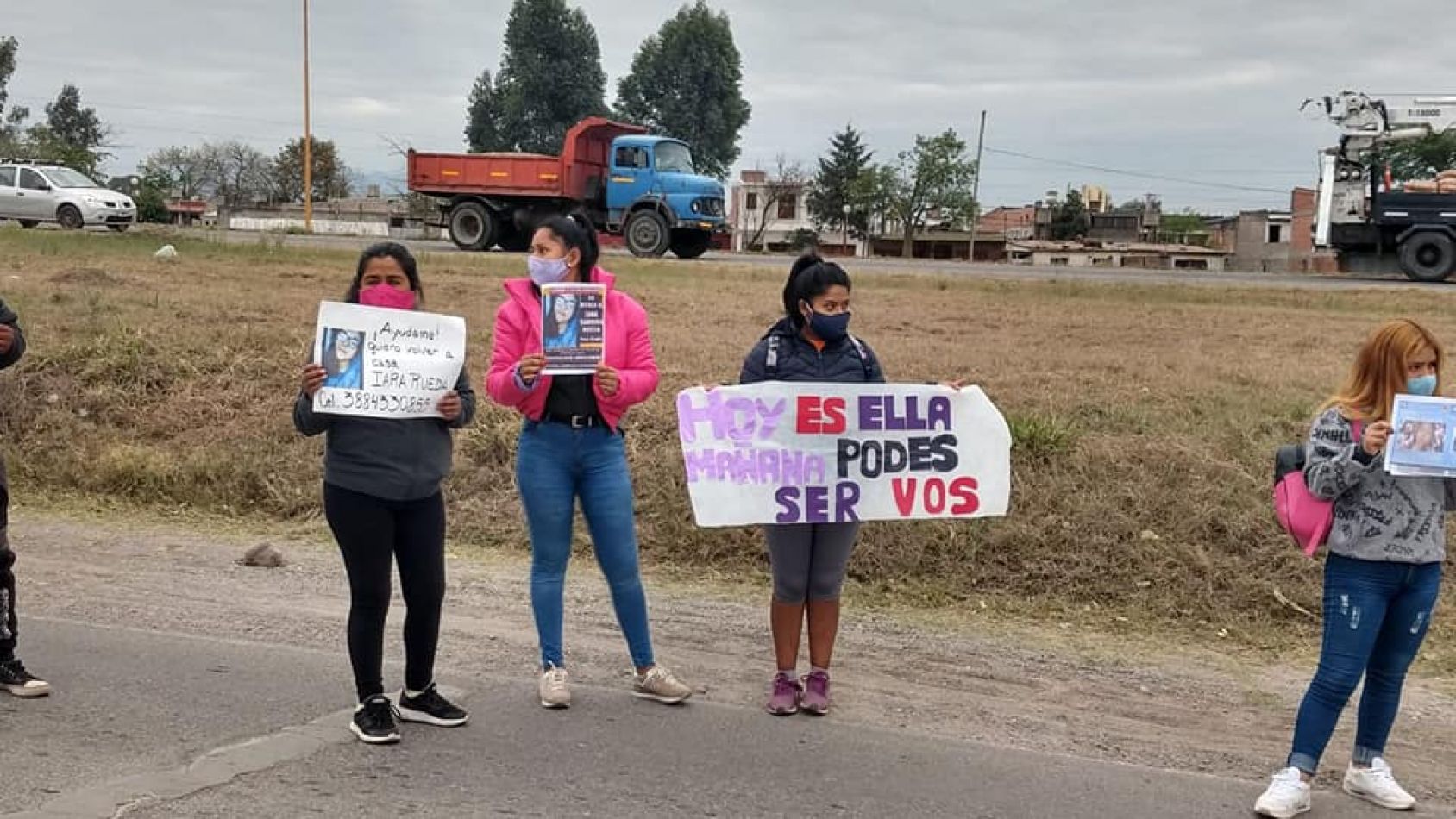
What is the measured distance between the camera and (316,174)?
93.2m

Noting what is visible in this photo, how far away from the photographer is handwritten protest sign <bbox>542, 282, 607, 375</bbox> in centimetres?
477

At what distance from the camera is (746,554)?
25.4 feet

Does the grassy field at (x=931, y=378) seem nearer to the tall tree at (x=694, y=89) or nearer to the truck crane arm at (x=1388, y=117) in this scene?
the truck crane arm at (x=1388, y=117)

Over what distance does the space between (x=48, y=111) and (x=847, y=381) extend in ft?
325

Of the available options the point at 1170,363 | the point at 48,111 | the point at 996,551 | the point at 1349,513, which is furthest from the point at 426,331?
the point at 48,111

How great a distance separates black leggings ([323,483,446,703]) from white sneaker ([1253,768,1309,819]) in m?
2.92

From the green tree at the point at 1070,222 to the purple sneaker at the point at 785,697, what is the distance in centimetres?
8384

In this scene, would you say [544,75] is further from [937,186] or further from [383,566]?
[383,566]

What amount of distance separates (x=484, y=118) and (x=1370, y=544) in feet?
251

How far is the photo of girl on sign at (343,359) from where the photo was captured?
15.1ft

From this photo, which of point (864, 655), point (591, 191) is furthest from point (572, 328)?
point (591, 191)

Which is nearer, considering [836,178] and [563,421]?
[563,421]

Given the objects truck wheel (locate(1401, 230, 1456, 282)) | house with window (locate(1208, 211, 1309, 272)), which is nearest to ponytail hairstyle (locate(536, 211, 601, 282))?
truck wheel (locate(1401, 230, 1456, 282))

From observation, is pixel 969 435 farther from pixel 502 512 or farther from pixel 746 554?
→ pixel 502 512
